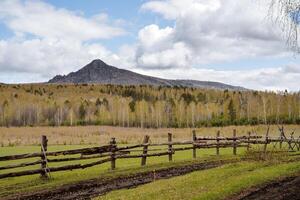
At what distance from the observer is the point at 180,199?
13219mm

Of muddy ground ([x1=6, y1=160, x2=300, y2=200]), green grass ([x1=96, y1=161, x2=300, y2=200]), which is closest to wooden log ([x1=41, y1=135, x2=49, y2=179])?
muddy ground ([x1=6, y1=160, x2=300, y2=200])

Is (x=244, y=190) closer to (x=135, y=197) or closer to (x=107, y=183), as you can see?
(x=135, y=197)

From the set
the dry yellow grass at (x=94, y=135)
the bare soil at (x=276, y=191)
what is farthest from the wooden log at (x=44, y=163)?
the dry yellow grass at (x=94, y=135)

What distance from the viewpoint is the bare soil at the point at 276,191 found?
13.1 m

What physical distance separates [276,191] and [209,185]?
2.46 metres

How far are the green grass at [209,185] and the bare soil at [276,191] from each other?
503mm

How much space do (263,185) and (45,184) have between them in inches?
348

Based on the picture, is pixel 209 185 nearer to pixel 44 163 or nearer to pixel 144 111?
pixel 44 163

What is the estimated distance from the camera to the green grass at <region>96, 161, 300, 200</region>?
45.9 ft

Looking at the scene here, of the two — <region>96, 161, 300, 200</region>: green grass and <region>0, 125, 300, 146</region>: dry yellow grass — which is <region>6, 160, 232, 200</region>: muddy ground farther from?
<region>0, 125, 300, 146</region>: dry yellow grass

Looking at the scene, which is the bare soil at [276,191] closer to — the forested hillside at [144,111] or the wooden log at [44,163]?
the wooden log at [44,163]

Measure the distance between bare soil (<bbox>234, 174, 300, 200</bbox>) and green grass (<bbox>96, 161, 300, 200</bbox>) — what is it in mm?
503

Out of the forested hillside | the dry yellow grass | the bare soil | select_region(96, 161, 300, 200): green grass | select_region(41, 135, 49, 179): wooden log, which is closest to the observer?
the bare soil

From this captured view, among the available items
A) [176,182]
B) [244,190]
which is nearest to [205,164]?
[176,182]
